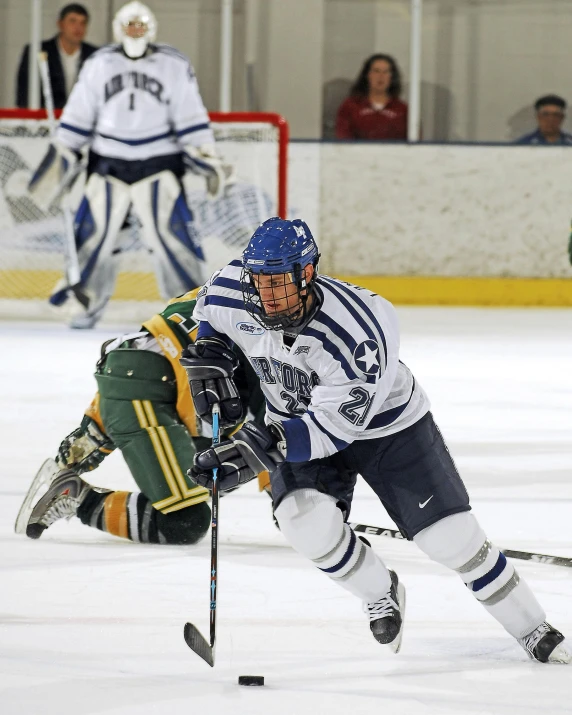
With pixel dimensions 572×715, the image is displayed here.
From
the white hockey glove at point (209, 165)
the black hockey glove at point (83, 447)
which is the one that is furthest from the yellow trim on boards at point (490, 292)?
the black hockey glove at point (83, 447)

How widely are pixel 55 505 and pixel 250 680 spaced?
1.01 meters

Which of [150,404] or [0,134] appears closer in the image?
[150,404]

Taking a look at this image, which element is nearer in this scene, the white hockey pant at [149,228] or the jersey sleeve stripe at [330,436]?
the jersey sleeve stripe at [330,436]

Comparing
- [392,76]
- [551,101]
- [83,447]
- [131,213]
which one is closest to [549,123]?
[551,101]

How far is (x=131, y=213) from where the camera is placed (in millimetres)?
6746

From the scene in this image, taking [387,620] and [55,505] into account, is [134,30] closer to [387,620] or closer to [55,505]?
[55,505]

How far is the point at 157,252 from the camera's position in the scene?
6.71 meters

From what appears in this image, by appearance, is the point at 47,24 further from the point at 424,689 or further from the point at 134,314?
the point at 424,689

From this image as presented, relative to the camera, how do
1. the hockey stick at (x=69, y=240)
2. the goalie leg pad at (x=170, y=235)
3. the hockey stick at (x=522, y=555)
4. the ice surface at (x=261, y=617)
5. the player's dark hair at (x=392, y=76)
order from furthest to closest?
the player's dark hair at (x=392, y=76)
the hockey stick at (x=69, y=240)
the goalie leg pad at (x=170, y=235)
the hockey stick at (x=522, y=555)
the ice surface at (x=261, y=617)

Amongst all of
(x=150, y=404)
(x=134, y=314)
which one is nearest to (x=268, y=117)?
(x=134, y=314)

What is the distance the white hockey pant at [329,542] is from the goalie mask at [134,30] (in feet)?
15.0

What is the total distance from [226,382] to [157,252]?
4370 mm

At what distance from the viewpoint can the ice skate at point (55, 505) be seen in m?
2.93

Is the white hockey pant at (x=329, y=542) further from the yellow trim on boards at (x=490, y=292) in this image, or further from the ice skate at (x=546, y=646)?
the yellow trim on boards at (x=490, y=292)
